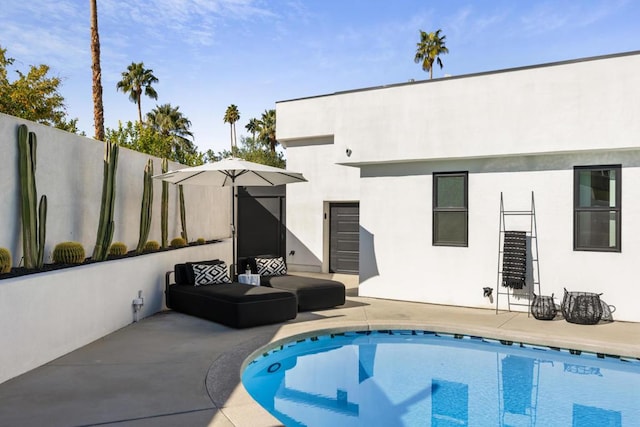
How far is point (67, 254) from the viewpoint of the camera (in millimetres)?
7238

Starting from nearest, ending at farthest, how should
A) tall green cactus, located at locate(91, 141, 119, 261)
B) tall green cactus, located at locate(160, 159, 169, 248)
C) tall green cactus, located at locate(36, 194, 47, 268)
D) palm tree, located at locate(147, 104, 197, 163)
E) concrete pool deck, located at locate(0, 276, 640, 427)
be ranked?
concrete pool deck, located at locate(0, 276, 640, 427) < tall green cactus, located at locate(36, 194, 47, 268) < tall green cactus, located at locate(91, 141, 119, 261) < tall green cactus, located at locate(160, 159, 169, 248) < palm tree, located at locate(147, 104, 197, 163)

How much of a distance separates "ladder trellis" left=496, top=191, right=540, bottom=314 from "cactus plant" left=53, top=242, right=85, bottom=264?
7232mm

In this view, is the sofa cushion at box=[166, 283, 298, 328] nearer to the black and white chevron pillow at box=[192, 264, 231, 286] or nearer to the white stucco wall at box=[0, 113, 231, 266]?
the black and white chevron pillow at box=[192, 264, 231, 286]

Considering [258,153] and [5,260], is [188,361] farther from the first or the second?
[258,153]

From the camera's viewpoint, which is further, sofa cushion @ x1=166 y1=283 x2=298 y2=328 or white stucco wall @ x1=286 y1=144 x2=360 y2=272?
white stucco wall @ x1=286 y1=144 x2=360 y2=272

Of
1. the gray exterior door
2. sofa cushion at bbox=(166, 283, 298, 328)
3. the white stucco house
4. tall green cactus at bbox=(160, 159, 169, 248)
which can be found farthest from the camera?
the gray exterior door

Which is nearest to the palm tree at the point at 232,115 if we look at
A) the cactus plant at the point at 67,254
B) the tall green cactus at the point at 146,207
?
the tall green cactus at the point at 146,207

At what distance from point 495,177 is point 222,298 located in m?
5.62

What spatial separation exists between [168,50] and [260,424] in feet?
→ 45.3

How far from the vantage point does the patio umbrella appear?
9406 mm

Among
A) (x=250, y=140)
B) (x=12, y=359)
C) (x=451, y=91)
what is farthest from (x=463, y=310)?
(x=250, y=140)

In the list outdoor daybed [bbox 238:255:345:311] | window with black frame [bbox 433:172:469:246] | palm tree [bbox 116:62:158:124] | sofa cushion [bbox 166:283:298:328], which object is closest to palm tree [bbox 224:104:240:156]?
palm tree [bbox 116:62:158:124]

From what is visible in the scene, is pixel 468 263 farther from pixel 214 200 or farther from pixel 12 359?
pixel 214 200

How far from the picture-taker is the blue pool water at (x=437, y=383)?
17.1ft
